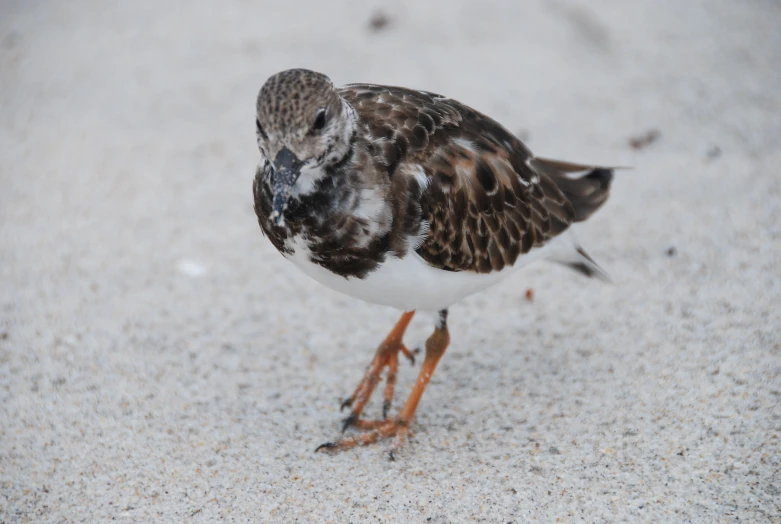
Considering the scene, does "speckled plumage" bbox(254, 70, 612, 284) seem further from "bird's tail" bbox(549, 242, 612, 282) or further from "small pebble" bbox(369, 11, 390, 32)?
"small pebble" bbox(369, 11, 390, 32)

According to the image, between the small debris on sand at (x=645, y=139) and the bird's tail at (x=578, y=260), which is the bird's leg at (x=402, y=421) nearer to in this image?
the bird's tail at (x=578, y=260)

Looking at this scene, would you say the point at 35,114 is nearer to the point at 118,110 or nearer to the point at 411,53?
the point at 118,110

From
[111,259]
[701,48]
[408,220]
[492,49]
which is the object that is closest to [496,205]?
[408,220]

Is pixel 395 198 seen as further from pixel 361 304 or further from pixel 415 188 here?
pixel 361 304

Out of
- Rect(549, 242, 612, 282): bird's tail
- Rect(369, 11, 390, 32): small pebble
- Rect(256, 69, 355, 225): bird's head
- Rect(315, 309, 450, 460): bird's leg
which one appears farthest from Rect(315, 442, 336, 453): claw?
Rect(369, 11, 390, 32): small pebble

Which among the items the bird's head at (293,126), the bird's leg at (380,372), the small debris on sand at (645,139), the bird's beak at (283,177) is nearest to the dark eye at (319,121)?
the bird's head at (293,126)

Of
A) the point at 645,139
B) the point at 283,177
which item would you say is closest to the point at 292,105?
the point at 283,177
